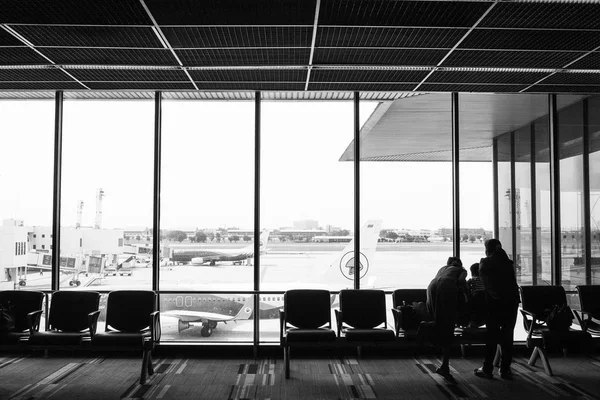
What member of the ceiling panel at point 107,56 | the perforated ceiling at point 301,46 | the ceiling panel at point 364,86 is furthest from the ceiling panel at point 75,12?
the ceiling panel at point 364,86

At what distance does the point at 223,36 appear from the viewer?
4.81 m

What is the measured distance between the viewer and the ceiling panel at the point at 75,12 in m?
4.04

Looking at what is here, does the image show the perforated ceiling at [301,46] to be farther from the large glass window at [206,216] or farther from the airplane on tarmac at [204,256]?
the airplane on tarmac at [204,256]

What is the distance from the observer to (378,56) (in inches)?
211

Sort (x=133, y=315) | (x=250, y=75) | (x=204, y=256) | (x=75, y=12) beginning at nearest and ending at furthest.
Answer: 1. (x=75, y=12)
2. (x=250, y=75)
3. (x=133, y=315)
4. (x=204, y=256)

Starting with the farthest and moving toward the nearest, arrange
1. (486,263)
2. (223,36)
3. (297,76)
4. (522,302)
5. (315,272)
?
(315,272) < (522,302) < (297,76) < (486,263) < (223,36)

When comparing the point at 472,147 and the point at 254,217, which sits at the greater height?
the point at 472,147

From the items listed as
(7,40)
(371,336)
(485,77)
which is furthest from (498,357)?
(7,40)

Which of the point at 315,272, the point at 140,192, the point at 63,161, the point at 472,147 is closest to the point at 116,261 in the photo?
the point at 140,192

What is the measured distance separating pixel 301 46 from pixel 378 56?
32.6 inches

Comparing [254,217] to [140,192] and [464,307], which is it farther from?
[464,307]

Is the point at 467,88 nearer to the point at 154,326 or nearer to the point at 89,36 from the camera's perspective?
the point at 89,36

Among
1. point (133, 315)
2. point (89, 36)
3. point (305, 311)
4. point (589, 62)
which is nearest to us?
point (89, 36)

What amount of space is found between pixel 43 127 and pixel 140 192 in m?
1.61
